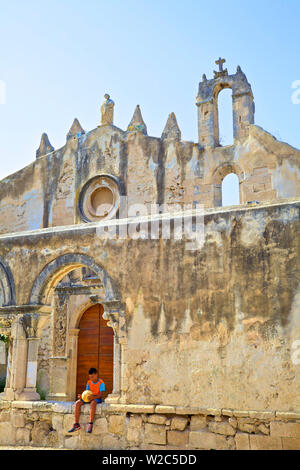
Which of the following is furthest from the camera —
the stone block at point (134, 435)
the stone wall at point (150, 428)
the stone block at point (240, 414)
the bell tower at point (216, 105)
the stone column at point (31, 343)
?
the bell tower at point (216, 105)

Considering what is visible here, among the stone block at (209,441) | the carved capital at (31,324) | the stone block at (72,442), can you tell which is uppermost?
the carved capital at (31,324)

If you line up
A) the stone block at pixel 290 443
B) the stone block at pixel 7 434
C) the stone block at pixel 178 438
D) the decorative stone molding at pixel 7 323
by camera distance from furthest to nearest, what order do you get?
the decorative stone molding at pixel 7 323
the stone block at pixel 7 434
the stone block at pixel 178 438
the stone block at pixel 290 443

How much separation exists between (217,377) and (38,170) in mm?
9738

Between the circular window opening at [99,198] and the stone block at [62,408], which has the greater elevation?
the circular window opening at [99,198]

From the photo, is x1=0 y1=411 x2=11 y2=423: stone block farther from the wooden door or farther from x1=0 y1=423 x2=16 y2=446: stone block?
the wooden door

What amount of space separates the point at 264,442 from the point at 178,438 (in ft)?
3.79

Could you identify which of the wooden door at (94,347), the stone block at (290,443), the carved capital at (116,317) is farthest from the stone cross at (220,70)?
the stone block at (290,443)

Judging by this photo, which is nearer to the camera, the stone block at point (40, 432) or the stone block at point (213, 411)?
the stone block at point (213, 411)

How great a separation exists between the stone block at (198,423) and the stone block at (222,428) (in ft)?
0.31

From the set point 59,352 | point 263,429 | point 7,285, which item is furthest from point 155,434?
point 59,352

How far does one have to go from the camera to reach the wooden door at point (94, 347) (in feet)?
39.8

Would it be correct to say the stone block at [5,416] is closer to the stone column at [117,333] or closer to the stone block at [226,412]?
the stone column at [117,333]

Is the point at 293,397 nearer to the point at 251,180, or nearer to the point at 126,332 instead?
the point at 126,332

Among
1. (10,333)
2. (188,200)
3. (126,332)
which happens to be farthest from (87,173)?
(126,332)
